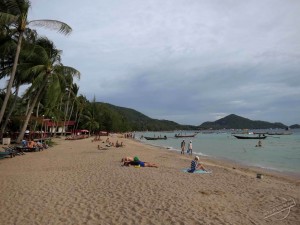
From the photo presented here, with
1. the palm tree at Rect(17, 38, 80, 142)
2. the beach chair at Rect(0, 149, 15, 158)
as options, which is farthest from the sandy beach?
the palm tree at Rect(17, 38, 80, 142)

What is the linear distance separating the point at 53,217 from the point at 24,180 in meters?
4.42

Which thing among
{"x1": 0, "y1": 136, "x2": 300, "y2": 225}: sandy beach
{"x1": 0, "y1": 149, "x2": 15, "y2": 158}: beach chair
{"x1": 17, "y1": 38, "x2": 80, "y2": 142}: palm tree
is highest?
{"x1": 17, "y1": 38, "x2": 80, "y2": 142}: palm tree

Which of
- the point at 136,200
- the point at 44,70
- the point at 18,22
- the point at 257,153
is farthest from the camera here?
the point at 257,153

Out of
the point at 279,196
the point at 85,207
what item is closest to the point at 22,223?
the point at 85,207

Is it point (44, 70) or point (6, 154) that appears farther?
point (44, 70)

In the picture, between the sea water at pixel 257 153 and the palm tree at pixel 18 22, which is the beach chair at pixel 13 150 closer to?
the palm tree at pixel 18 22

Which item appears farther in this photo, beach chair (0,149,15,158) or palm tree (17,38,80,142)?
palm tree (17,38,80,142)

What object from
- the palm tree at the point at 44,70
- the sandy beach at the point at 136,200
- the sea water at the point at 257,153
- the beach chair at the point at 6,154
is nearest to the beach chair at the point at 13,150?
the beach chair at the point at 6,154

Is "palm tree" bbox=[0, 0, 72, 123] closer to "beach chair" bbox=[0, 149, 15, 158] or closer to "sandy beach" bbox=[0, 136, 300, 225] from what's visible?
"beach chair" bbox=[0, 149, 15, 158]

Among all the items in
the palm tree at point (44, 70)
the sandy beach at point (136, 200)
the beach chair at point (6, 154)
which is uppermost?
the palm tree at point (44, 70)

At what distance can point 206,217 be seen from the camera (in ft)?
20.9

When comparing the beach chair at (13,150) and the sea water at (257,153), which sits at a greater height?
the beach chair at (13,150)

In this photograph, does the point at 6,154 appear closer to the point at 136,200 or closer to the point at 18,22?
the point at 18,22

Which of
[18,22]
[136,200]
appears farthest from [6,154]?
[136,200]
